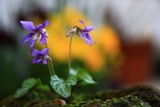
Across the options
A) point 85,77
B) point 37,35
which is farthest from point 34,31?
point 85,77

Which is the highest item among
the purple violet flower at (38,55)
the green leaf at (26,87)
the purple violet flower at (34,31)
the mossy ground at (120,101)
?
the purple violet flower at (34,31)

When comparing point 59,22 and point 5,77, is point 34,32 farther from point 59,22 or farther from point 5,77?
point 59,22

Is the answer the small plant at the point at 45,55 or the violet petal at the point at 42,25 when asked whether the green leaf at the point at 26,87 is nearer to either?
the small plant at the point at 45,55

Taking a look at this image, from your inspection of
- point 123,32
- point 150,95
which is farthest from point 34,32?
point 123,32

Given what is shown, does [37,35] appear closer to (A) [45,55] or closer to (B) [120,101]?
(A) [45,55]

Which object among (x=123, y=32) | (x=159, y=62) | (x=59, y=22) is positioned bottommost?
(x=159, y=62)

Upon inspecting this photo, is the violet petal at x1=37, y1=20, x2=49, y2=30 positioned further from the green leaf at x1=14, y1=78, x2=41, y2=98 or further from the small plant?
the green leaf at x1=14, y1=78, x2=41, y2=98

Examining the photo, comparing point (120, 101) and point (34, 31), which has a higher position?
point (34, 31)

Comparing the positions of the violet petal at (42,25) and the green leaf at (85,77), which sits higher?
the violet petal at (42,25)

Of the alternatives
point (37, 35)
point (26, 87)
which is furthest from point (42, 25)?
point (26, 87)

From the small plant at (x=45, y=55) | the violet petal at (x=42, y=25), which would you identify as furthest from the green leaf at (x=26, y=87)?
the violet petal at (x=42, y=25)

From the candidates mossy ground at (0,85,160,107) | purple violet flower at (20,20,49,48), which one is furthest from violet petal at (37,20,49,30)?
mossy ground at (0,85,160,107)
